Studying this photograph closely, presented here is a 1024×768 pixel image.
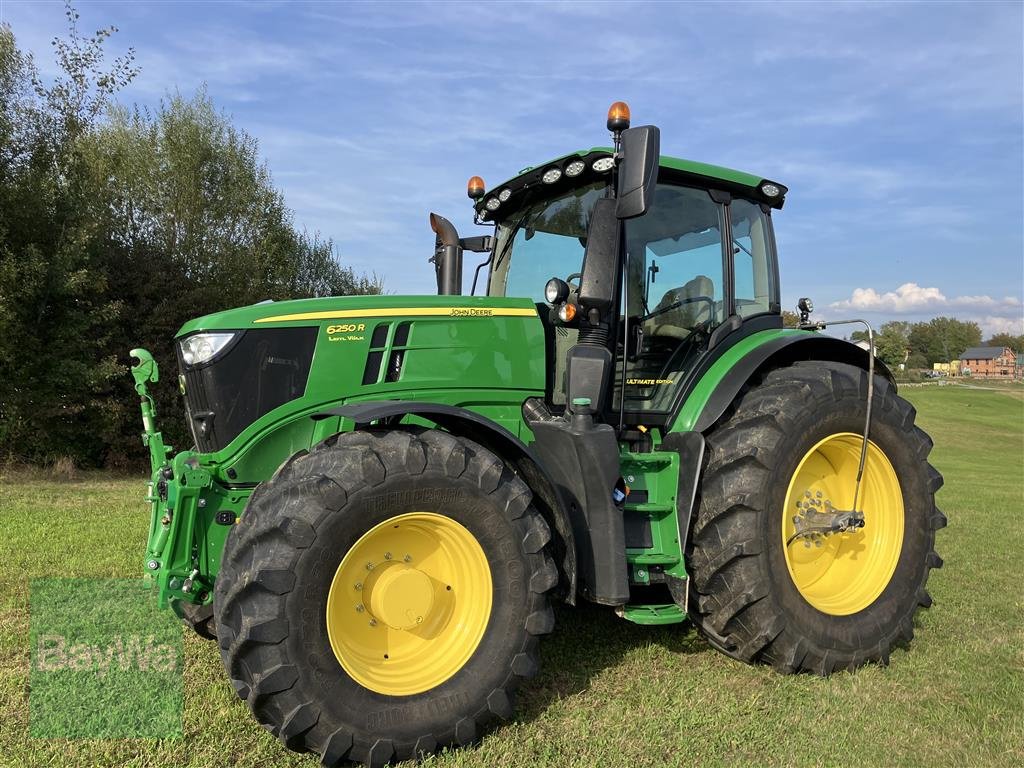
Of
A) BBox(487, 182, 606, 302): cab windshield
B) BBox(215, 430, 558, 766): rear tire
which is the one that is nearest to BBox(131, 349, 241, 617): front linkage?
BBox(215, 430, 558, 766): rear tire

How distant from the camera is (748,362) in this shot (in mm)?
4113

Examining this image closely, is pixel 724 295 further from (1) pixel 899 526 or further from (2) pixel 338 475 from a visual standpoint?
(2) pixel 338 475

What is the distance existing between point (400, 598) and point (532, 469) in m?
0.80

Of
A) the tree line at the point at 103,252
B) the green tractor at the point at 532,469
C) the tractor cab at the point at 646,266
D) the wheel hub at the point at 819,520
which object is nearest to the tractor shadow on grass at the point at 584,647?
the green tractor at the point at 532,469

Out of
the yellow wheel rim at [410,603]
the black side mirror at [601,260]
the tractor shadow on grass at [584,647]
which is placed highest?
the black side mirror at [601,260]

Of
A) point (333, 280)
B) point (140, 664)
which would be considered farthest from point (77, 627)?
point (333, 280)

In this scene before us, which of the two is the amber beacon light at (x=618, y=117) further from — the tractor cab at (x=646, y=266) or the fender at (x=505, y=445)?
the fender at (x=505, y=445)

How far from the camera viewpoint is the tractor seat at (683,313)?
4.27m

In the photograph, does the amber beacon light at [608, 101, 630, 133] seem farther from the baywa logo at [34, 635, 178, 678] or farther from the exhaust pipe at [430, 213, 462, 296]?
the baywa logo at [34, 635, 178, 678]

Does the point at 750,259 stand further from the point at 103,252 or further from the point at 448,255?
the point at 103,252

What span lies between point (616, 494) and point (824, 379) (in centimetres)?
Answer: 144

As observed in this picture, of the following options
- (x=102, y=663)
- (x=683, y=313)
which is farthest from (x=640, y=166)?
(x=102, y=663)

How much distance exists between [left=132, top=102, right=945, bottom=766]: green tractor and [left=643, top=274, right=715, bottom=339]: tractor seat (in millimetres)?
19

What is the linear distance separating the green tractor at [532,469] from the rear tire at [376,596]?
1cm
